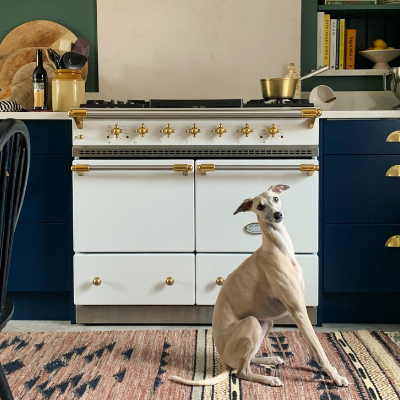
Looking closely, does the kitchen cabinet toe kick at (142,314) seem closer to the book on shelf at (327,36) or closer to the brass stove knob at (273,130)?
the brass stove knob at (273,130)

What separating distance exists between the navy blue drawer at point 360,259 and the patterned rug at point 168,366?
0.24 metres

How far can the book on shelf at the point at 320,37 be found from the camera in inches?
114

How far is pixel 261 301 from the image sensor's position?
1.73m

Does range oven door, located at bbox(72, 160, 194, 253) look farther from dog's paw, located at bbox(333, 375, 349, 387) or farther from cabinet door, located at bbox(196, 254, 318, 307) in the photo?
dog's paw, located at bbox(333, 375, 349, 387)

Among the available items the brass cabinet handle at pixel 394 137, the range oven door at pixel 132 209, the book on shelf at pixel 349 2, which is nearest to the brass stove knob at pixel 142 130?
the range oven door at pixel 132 209

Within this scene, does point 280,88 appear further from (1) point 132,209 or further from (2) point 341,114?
(1) point 132,209

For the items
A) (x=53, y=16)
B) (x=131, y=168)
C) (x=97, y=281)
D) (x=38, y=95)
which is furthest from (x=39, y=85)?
(x=97, y=281)

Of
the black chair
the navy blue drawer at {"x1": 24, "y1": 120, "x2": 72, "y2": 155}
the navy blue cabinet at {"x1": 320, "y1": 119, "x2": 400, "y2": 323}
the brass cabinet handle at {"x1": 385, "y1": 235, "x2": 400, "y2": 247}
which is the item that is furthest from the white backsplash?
the black chair

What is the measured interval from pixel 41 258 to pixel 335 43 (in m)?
1.94

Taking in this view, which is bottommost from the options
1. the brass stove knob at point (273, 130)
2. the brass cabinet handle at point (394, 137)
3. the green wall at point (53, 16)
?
the brass cabinet handle at point (394, 137)

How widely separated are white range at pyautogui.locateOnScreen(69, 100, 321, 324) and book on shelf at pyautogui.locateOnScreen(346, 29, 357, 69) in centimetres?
87

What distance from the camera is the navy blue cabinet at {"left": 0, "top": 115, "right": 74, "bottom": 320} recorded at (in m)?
2.37

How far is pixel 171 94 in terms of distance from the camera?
2938mm

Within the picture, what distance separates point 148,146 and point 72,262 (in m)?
0.64
